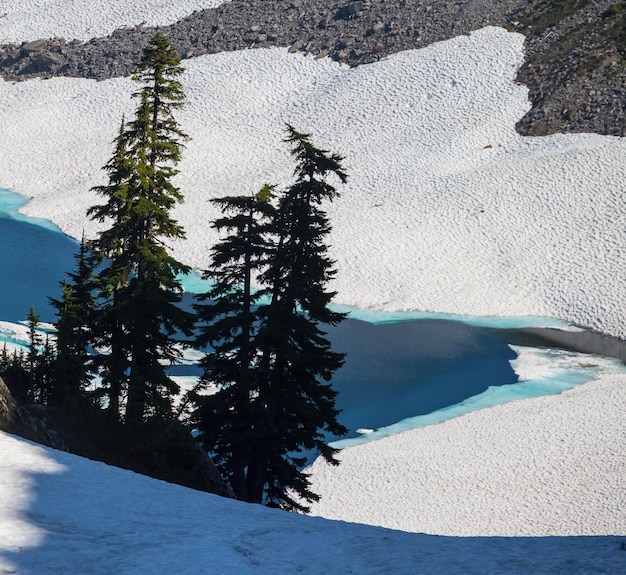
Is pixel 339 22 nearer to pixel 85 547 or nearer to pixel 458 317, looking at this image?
pixel 458 317

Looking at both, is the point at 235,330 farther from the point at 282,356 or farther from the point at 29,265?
the point at 29,265

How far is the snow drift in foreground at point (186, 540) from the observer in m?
9.82

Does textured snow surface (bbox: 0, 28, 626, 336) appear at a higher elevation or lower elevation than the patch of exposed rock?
higher

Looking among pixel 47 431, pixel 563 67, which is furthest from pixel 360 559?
pixel 563 67

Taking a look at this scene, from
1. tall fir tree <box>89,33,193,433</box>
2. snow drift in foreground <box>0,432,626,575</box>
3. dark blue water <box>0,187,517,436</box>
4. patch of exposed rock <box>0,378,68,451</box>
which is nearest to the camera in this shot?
snow drift in foreground <box>0,432,626,575</box>

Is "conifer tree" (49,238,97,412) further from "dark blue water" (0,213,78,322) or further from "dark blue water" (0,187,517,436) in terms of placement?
"dark blue water" (0,213,78,322)

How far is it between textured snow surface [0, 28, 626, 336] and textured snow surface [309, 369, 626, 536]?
37.9 feet

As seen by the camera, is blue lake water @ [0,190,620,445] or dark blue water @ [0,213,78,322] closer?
blue lake water @ [0,190,620,445]

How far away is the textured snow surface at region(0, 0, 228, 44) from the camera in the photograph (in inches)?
2749

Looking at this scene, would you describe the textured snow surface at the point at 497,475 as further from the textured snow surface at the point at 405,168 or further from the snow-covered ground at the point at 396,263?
the textured snow surface at the point at 405,168

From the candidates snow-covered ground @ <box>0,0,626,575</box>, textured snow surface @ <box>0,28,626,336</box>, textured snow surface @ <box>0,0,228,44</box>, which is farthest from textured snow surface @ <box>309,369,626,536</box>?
textured snow surface @ <box>0,0,228,44</box>

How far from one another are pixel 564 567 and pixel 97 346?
14.8m

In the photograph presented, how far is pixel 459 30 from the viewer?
203ft

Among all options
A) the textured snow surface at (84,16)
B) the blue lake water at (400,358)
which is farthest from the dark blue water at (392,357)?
the textured snow surface at (84,16)
